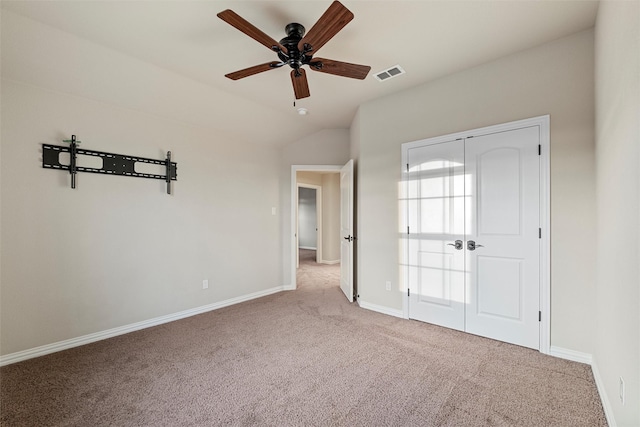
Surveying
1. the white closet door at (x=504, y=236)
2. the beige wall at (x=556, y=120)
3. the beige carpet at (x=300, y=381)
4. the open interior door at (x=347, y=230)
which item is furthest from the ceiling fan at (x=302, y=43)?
the beige carpet at (x=300, y=381)

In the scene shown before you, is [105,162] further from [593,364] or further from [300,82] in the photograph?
[593,364]

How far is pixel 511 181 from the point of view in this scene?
8.79 feet

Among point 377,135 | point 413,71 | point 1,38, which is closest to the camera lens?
point 1,38

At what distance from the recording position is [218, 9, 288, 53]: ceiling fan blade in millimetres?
1646

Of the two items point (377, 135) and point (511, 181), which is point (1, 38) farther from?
point (511, 181)

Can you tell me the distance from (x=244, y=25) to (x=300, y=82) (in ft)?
2.44

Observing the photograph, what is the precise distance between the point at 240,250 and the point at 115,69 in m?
2.61

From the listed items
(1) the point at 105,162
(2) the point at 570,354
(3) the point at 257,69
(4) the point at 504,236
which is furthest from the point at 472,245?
(1) the point at 105,162

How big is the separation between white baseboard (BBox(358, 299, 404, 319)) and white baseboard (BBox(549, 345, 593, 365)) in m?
1.43

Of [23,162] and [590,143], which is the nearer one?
[590,143]

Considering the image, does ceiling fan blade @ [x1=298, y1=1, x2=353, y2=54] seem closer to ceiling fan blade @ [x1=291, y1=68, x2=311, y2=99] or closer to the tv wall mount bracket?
ceiling fan blade @ [x1=291, y1=68, x2=311, y2=99]

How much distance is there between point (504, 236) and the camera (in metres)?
2.72

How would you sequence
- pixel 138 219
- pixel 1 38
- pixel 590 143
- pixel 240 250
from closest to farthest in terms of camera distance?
pixel 1 38, pixel 590 143, pixel 138 219, pixel 240 250

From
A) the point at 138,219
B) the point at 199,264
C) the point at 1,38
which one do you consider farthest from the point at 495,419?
the point at 1,38
